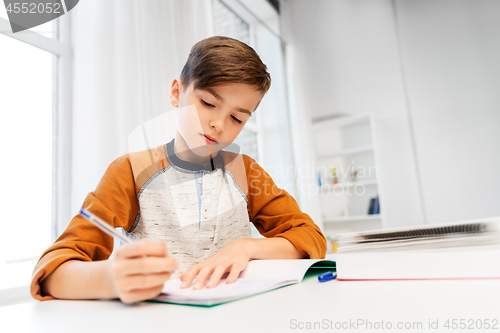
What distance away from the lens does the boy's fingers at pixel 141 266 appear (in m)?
0.27

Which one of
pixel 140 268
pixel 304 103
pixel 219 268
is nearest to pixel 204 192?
pixel 219 268

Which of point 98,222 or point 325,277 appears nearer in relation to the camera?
point 98,222

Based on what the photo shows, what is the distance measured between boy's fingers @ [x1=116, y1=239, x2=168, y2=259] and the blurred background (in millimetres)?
952

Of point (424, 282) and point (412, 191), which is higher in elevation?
point (412, 191)

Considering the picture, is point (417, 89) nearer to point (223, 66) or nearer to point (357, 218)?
point (357, 218)

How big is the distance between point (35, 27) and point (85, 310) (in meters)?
1.23

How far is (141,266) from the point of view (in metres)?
0.27

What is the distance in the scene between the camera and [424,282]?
1.13 ft

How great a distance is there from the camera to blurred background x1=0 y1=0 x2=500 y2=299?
1.13 m

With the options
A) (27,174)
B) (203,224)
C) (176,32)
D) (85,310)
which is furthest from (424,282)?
(176,32)

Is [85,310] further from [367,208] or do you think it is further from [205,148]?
[367,208]

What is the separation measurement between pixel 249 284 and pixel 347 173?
267cm

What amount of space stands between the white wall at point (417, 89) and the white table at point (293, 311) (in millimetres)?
2558

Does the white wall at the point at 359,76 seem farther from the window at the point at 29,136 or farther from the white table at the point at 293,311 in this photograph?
the white table at the point at 293,311
